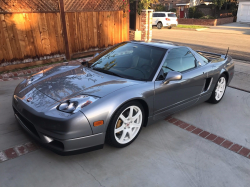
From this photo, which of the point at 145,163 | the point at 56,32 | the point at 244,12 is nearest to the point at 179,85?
the point at 145,163

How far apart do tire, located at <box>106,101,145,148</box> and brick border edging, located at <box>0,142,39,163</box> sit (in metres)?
1.06

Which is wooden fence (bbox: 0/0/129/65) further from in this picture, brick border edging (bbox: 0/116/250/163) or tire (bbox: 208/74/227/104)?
tire (bbox: 208/74/227/104)

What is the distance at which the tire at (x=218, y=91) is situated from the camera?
467cm

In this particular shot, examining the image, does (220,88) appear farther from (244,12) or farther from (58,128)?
(244,12)

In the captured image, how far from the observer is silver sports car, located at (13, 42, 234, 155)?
8.48 feet

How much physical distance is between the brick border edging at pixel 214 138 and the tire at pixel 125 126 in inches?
38.4

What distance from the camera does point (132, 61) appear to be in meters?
3.67

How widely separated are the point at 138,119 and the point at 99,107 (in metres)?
0.78

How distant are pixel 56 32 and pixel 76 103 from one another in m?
5.18

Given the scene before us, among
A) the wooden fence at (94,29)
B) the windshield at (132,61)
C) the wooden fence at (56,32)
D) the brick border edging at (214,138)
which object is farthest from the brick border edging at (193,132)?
the wooden fence at (94,29)

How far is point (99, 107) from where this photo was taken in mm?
2648

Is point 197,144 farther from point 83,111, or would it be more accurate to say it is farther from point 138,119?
point 83,111

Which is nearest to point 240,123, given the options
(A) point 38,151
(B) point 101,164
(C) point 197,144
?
(C) point 197,144

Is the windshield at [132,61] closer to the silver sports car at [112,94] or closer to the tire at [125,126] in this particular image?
the silver sports car at [112,94]
